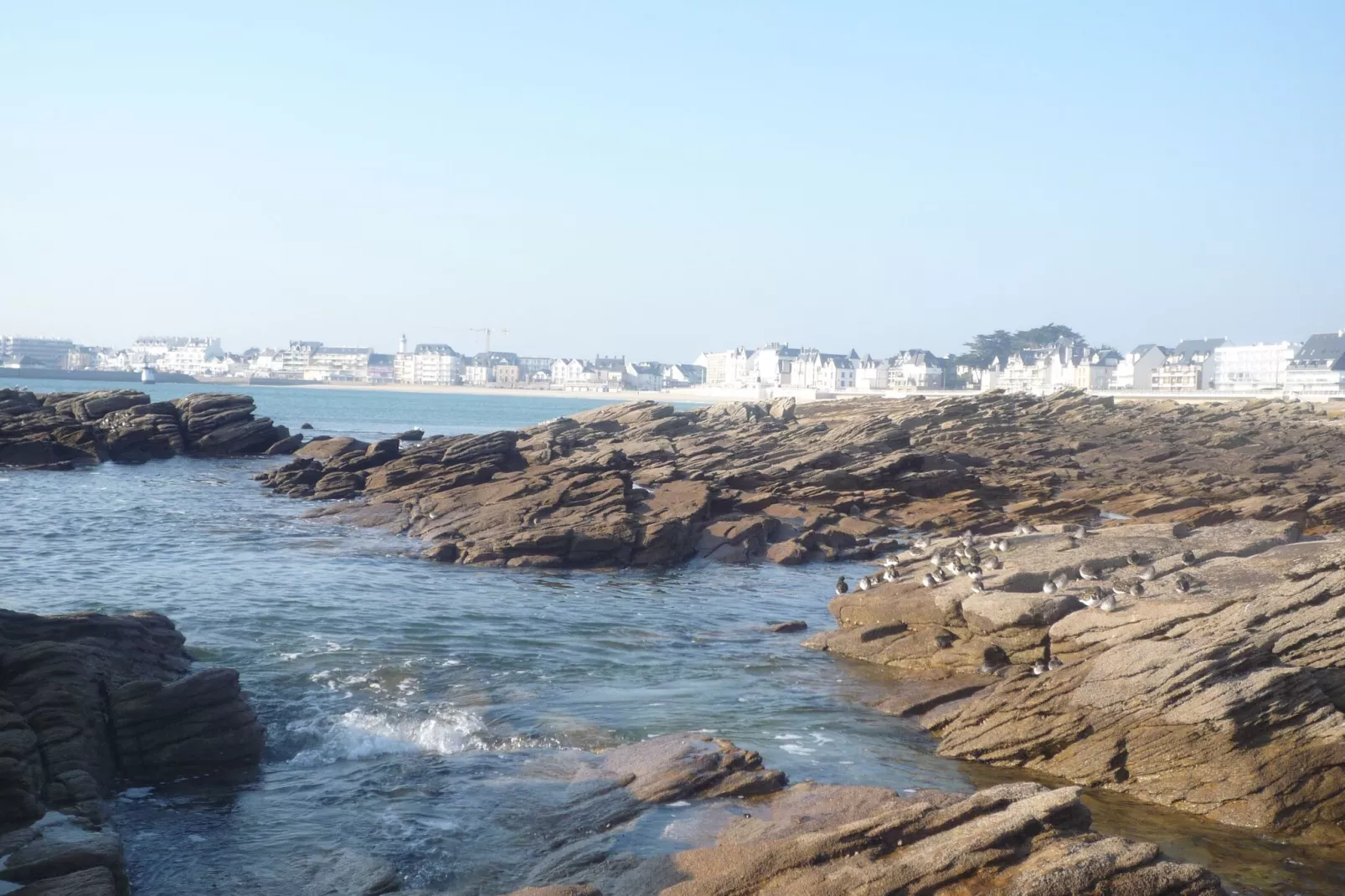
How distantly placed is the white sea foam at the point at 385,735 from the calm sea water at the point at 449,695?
4 cm

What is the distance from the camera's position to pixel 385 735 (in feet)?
45.2

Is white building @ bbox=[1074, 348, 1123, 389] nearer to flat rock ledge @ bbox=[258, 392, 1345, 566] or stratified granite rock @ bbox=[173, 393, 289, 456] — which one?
flat rock ledge @ bbox=[258, 392, 1345, 566]

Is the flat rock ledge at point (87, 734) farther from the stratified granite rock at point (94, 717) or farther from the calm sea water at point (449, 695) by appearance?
the calm sea water at point (449, 695)

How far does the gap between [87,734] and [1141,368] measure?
162356 millimetres

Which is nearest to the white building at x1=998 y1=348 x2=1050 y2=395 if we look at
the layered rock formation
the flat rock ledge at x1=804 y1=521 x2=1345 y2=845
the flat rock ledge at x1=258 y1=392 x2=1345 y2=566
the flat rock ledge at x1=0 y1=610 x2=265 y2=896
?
the flat rock ledge at x1=258 y1=392 x2=1345 y2=566

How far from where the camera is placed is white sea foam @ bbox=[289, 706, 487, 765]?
1325 cm

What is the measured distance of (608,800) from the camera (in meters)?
11.2

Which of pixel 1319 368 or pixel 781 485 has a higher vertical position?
pixel 1319 368

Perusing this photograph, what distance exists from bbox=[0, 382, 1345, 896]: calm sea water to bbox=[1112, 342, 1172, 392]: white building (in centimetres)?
14170

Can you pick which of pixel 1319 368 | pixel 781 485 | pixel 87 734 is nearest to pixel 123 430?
pixel 781 485

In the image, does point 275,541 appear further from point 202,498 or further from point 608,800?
point 608,800

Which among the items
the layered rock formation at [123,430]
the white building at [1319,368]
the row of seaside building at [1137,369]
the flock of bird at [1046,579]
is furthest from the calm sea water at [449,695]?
the row of seaside building at [1137,369]

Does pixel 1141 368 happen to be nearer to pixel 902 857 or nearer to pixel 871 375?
pixel 871 375

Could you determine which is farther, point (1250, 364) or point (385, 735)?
point (1250, 364)
